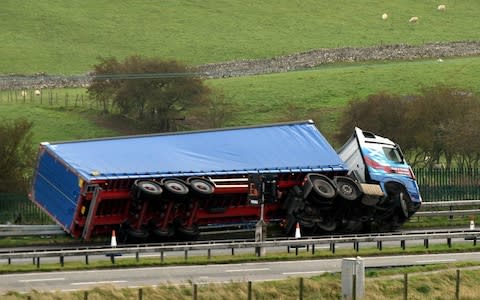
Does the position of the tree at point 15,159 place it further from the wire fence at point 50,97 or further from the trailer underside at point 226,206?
the wire fence at point 50,97

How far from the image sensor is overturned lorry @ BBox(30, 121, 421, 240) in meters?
43.1

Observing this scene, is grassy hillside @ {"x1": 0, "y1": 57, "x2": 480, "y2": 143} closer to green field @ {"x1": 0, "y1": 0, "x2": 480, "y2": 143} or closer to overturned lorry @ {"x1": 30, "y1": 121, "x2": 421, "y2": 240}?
green field @ {"x1": 0, "y1": 0, "x2": 480, "y2": 143}

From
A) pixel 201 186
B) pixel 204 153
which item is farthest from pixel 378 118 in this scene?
pixel 201 186

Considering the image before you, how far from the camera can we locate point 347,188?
45.9 metres

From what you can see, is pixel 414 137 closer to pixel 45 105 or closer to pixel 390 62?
pixel 45 105

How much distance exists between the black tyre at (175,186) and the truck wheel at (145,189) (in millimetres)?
368

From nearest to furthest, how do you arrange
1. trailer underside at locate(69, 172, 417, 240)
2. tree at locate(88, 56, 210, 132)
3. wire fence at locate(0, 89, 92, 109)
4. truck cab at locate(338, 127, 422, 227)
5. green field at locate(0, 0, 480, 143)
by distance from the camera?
trailer underside at locate(69, 172, 417, 240), truck cab at locate(338, 127, 422, 227), tree at locate(88, 56, 210, 132), green field at locate(0, 0, 480, 143), wire fence at locate(0, 89, 92, 109)

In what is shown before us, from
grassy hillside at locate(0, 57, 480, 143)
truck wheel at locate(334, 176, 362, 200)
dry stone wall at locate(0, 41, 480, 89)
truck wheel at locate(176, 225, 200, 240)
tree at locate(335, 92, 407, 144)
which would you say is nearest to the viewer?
truck wheel at locate(176, 225, 200, 240)

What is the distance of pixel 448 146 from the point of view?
213ft

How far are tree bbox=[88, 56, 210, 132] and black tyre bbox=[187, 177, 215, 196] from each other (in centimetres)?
3058

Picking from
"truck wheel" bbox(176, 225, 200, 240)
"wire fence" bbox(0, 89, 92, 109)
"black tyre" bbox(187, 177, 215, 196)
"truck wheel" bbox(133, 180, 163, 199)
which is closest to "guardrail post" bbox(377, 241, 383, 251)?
"black tyre" bbox(187, 177, 215, 196)

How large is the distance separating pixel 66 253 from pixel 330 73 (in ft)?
188

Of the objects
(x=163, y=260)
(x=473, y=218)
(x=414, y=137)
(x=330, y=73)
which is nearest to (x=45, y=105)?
(x=330, y=73)

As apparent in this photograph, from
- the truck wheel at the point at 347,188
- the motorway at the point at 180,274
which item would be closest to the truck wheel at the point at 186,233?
the truck wheel at the point at 347,188
